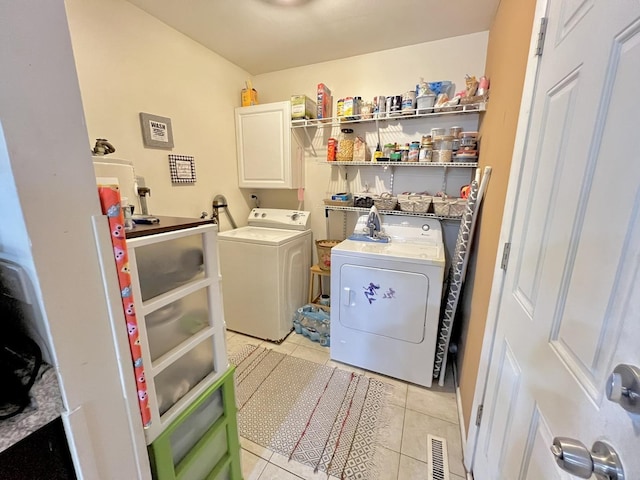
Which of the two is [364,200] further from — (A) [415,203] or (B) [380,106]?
(B) [380,106]

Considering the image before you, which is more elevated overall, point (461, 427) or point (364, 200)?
point (364, 200)

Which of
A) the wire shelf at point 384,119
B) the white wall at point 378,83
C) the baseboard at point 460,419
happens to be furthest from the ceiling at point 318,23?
the baseboard at point 460,419

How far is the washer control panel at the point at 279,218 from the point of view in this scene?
2.78m

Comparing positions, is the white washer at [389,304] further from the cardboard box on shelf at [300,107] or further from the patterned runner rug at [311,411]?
the cardboard box on shelf at [300,107]

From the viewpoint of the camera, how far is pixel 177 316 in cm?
90

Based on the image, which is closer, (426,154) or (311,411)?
(311,411)

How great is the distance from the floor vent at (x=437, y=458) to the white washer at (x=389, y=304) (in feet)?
1.34

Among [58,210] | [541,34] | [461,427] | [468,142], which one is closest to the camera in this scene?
[58,210]

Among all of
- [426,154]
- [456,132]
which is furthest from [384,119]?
[456,132]

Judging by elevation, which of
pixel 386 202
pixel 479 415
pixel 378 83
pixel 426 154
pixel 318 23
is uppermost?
pixel 318 23

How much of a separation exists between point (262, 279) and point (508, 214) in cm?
188

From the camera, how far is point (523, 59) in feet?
3.61

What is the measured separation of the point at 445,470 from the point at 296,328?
1550 mm

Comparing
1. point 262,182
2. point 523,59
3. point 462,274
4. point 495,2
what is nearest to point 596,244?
point 523,59
